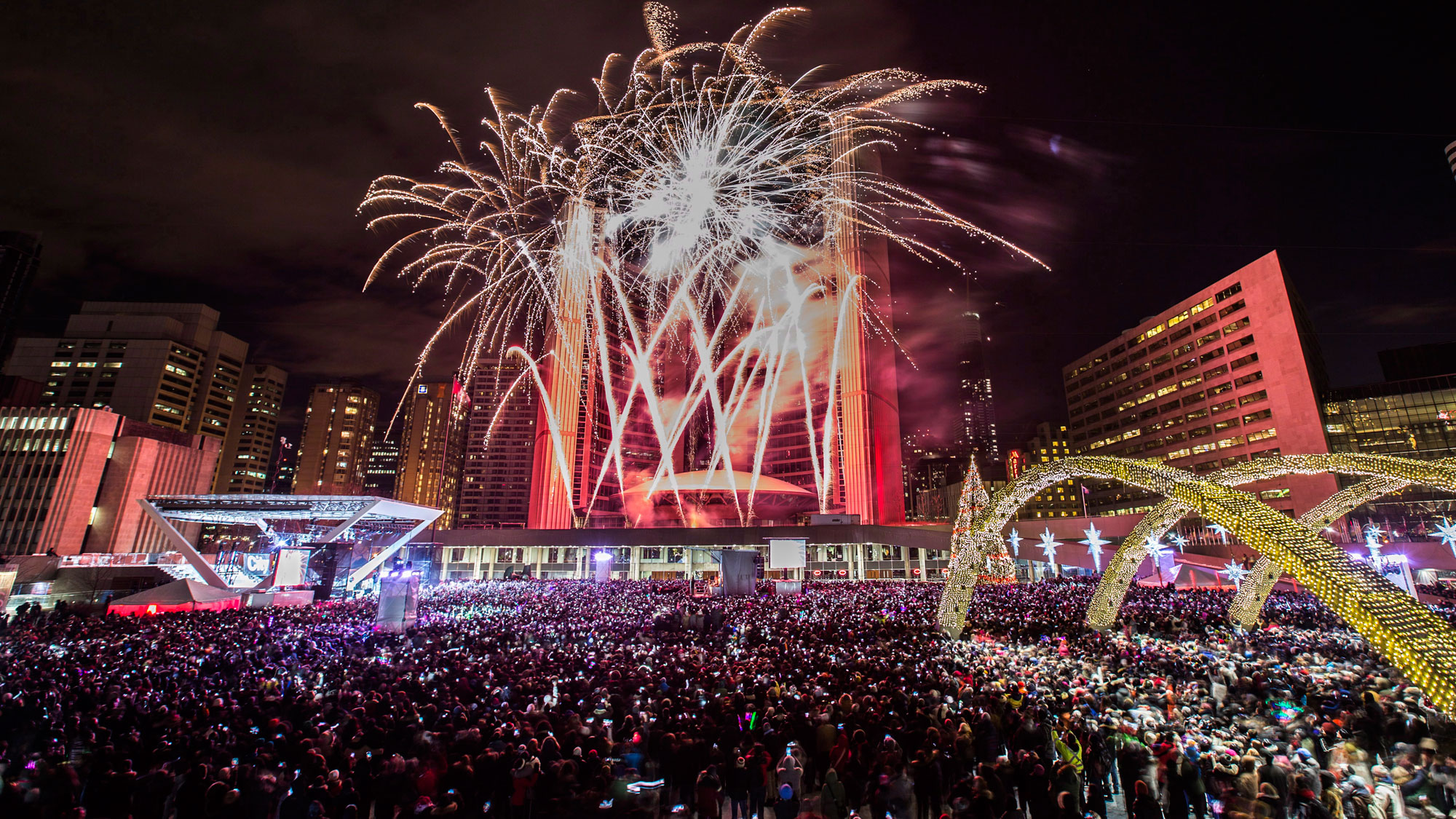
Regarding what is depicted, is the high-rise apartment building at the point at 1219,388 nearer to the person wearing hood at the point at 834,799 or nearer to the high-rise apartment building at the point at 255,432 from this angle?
the person wearing hood at the point at 834,799

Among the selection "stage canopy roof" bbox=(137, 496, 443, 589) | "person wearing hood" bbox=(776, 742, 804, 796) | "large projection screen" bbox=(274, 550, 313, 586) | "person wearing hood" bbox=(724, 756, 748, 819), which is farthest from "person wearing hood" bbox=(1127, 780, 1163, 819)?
"large projection screen" bbox=(274, 550, 313, 586)

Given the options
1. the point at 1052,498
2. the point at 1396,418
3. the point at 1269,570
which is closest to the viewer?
the point at 1269,570

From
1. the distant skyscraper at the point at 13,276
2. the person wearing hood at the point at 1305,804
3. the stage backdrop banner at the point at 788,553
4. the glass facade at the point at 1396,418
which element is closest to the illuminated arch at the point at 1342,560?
the person wearing hood at the point at 1305,804

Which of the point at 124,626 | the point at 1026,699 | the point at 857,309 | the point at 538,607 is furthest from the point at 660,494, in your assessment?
the point at 1026,699

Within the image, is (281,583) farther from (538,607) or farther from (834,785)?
(834,785)

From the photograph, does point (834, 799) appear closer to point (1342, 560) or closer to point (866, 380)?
point (1342, 560)

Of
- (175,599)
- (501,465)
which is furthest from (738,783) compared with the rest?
(501,465)
